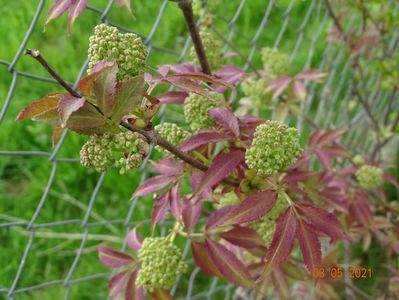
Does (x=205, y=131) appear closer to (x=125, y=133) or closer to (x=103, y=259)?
(x=125, y=133)

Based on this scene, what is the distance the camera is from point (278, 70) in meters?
1.62

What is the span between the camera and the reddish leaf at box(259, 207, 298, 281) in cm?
89

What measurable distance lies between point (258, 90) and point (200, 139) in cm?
67

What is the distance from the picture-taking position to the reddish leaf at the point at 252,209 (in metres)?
0.91

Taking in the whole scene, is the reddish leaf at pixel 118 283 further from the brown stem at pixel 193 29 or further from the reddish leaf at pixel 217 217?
the brown stem at pixel 193 29

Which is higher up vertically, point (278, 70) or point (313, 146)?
point (278, 70)

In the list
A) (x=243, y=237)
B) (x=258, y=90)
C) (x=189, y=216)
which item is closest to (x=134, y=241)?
(x=189, y=216)

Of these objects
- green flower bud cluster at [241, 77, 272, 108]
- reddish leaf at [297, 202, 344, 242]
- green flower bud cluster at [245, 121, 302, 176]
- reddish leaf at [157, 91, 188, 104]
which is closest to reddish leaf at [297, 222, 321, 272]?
reddish leaf at [297, 202, 344, 242]

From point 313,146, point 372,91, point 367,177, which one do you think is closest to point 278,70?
point 313,146

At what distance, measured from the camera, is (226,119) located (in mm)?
996

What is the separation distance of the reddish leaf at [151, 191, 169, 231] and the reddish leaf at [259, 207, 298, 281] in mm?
252

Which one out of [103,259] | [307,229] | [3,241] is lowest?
[3,241]

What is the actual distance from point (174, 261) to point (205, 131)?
10.5 inches

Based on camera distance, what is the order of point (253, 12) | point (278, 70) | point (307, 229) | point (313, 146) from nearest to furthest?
point (307, 229), point (313, 146), point (278, 70), point (253, 12)
